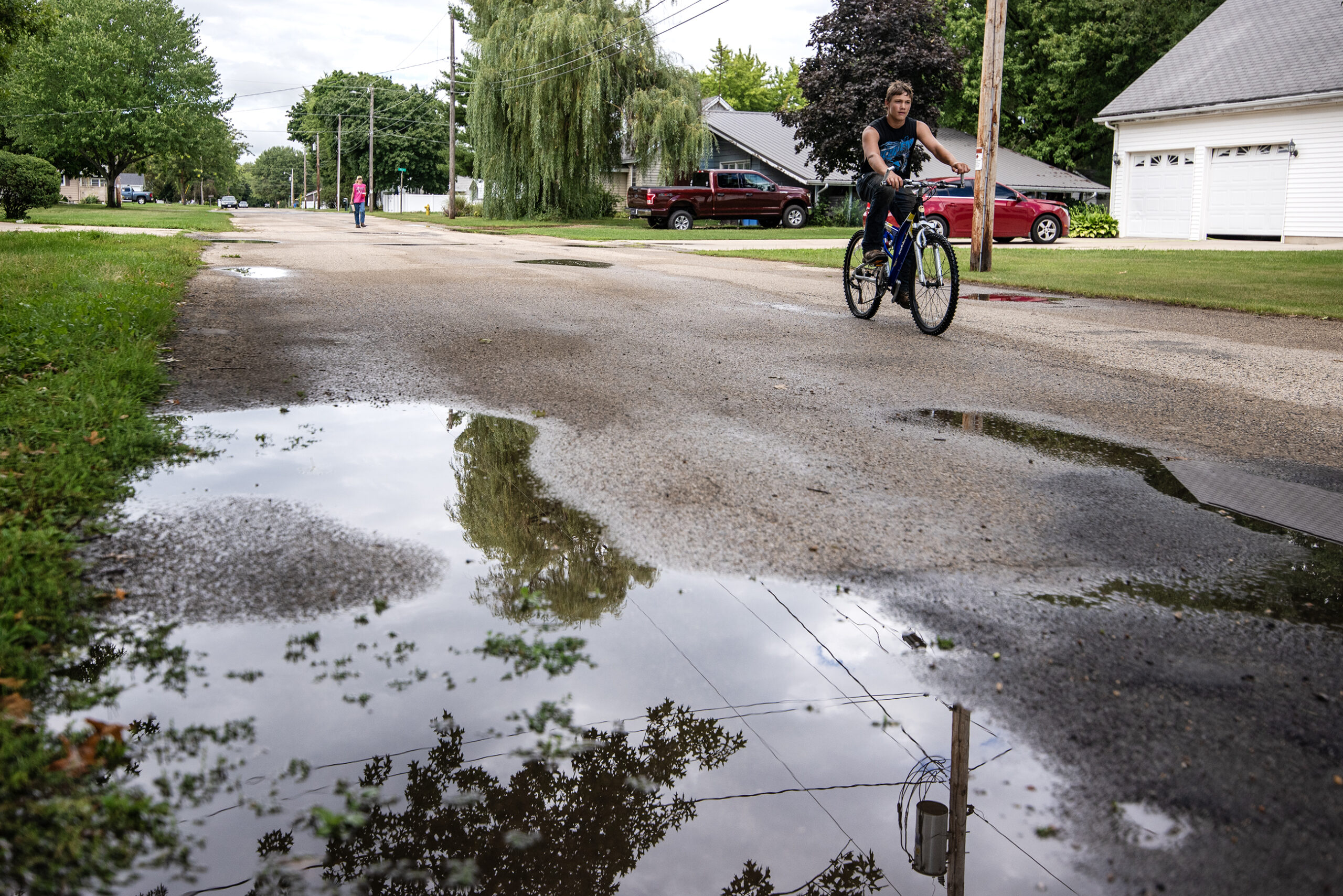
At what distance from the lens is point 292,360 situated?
7.12 metres

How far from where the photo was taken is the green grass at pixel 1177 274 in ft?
40.1

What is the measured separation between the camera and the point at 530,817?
2156 millimetres

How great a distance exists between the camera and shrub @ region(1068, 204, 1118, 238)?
32.9 m

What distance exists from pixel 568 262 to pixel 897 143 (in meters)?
8.40

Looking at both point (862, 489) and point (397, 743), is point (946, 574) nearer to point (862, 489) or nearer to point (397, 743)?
point (862, 489)

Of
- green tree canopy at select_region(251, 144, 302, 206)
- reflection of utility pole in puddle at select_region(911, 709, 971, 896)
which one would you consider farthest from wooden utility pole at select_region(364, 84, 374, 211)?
green tree canopy at select_region(251, 144, 302, 206)

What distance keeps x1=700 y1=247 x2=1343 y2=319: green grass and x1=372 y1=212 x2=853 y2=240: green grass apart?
7.94m

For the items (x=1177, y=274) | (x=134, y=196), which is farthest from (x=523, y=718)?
(x=134, y=196)

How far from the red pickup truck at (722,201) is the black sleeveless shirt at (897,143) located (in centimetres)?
2707

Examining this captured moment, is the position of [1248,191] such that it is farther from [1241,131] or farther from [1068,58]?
[1068,58]

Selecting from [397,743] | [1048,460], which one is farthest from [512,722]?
[1048,460]

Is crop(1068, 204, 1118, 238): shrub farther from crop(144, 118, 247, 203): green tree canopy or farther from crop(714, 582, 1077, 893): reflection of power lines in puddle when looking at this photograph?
crop(144, 118, 247, 203): green tree canopy

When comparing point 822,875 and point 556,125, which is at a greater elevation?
point 556,125

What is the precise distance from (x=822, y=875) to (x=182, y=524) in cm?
265
